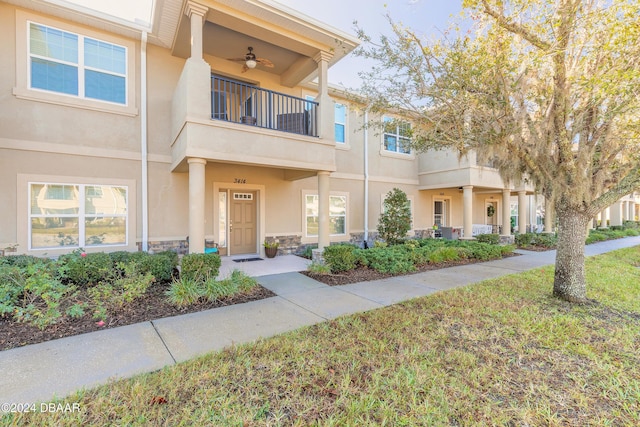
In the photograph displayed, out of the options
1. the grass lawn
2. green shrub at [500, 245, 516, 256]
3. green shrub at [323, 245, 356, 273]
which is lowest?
the grass lawn

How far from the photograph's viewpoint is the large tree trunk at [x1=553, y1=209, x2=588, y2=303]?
203 inches

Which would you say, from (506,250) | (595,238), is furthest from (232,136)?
(595,238)

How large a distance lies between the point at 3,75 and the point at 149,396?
8.12 metres

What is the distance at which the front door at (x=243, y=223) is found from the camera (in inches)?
371

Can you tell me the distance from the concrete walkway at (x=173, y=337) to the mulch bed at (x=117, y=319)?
195 mm

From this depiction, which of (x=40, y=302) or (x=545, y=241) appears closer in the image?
(x=40, y=302)

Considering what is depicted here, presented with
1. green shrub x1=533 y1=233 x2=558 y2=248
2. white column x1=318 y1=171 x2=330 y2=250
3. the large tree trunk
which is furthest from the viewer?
green shrub x1=533 y1=233 x2=558 y2=248

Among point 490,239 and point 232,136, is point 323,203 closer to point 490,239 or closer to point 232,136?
point 232,136

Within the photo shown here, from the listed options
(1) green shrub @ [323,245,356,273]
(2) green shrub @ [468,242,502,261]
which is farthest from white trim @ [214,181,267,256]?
(2) green shrub @ [468,242,502,261]

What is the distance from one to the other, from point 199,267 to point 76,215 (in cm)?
398

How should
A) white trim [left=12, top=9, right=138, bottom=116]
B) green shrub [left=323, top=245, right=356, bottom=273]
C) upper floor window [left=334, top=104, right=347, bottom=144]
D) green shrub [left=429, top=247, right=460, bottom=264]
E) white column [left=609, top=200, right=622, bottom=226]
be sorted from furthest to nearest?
white column [left=609, top=200, right=622, bottom=226] → upper floor window [left=334, top=104, right=347, bottom=144] → green shrub [left=429, top=247, right=460, bottom=264] → green shrub [left=323, top=245, right=356, bottom=273] → white trim [left=12, top=9, right=138, bottom=116]

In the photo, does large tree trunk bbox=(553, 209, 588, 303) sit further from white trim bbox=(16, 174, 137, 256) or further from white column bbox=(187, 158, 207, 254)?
white trim bbox=(16, 174, 137, 256)

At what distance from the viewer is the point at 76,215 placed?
22.9ft

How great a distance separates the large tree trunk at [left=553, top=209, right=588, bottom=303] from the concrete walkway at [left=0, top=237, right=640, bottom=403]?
197 centimetres
